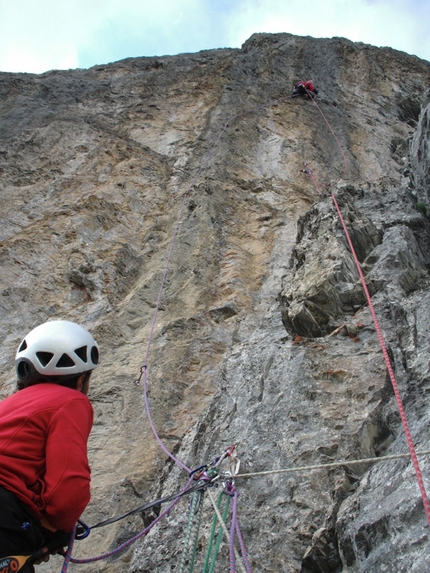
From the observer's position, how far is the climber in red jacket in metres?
2.54

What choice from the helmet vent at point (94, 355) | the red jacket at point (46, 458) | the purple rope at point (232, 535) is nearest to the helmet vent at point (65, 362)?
the helmet vent at point (94, 355)

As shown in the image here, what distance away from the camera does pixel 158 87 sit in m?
14.8

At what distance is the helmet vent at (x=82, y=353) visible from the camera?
11.0ft

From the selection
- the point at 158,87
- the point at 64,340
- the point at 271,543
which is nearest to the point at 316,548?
the point at 271,543

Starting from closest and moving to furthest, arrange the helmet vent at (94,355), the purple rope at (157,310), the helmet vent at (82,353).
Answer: the helmet vent at (82,353), the helmet vent at (94,355), the purple rope at (157,310)

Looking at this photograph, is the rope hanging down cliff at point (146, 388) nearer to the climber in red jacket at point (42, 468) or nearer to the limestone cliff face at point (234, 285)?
the limestone cliff face at point (234, 285)

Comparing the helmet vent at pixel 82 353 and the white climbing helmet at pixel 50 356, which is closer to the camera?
the white climbing helmet at pixel 50 356

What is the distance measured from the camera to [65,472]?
8.67 feet

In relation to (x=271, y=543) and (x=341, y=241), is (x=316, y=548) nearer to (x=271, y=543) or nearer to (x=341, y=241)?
(x=271, y=543)

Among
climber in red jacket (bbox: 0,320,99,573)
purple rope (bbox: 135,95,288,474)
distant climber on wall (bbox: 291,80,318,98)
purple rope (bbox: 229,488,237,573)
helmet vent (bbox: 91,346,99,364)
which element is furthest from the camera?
distant climber on wall (bbox: 291,80,318,98)

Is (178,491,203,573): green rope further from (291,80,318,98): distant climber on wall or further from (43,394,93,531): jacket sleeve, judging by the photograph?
(291,80,318,98): distant climber on wall

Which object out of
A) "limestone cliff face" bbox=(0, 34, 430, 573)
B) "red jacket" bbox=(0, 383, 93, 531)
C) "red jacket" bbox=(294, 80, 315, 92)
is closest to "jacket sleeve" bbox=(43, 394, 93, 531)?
"red jacket" bbox=(0, 383, 93, 531)

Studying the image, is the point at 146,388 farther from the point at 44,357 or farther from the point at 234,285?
the point at 44,357

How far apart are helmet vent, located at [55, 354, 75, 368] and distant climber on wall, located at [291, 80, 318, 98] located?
13468 millimetres
